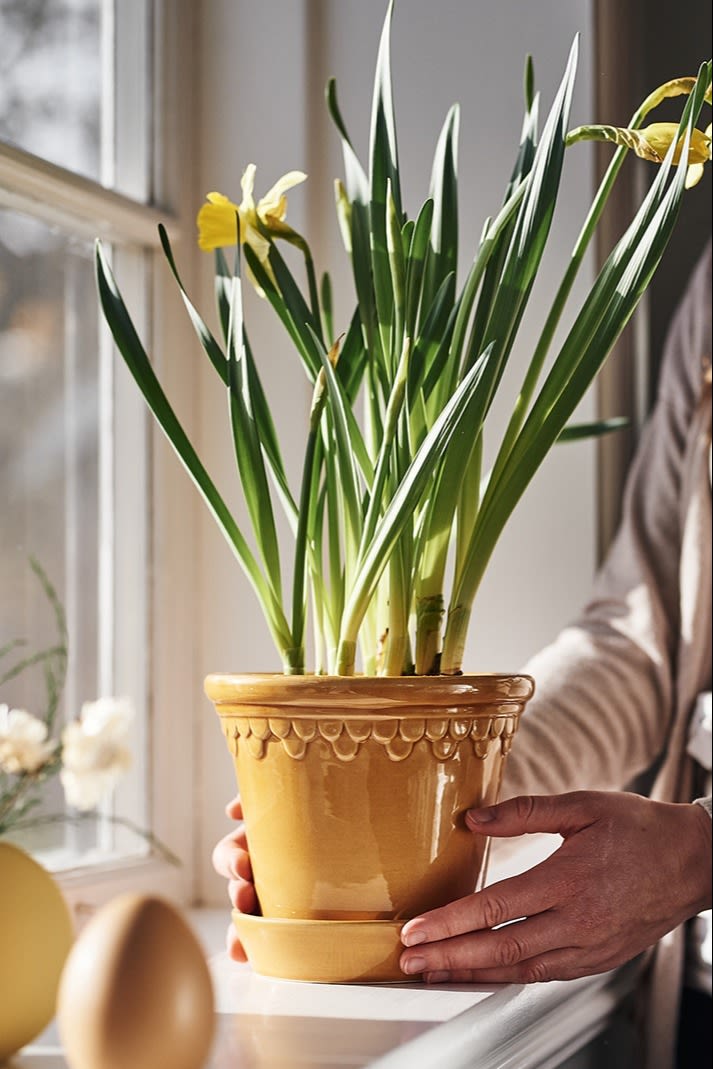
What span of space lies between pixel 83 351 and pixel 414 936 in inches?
22.7

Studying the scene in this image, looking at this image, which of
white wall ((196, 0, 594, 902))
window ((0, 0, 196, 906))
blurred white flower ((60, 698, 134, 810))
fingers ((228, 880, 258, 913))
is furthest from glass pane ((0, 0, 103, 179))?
fingers ((228, 880, 258, 913))

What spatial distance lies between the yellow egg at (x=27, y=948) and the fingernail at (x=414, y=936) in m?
0.19

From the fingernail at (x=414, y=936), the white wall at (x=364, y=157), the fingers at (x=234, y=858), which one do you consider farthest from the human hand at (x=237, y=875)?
the white wall at (x=364, y=157)

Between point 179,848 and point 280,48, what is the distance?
72 centimetres

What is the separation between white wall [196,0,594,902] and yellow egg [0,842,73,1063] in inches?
21.7

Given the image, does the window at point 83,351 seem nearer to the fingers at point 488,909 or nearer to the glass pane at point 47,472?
the glass pane at point 47,472

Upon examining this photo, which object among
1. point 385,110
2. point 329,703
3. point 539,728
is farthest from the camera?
point 539,728

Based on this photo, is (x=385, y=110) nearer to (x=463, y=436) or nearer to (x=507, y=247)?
(x=507, y=247)

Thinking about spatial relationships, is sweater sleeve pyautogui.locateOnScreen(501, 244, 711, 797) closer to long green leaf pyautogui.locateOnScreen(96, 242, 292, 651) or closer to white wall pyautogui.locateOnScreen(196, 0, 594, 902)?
white wall pyautogui.locateOnScreen(196, 0, 594, 902)

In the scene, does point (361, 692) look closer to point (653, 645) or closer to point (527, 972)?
point (527, 972)

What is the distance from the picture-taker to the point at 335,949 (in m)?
0.62

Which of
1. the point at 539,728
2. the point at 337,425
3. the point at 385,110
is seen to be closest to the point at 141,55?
the point at 385,110

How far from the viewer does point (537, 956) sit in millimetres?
655

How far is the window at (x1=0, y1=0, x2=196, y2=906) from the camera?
897 millimetres
